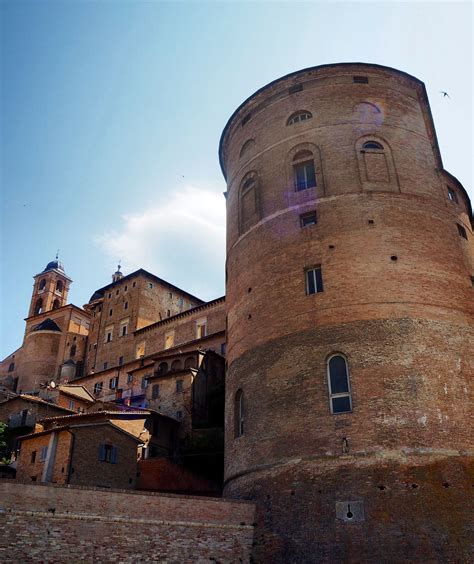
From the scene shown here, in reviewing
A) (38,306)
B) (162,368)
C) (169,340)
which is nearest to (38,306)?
→ (38,306)

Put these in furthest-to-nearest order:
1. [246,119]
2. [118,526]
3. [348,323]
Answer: [246,119], [348,323], [118,526]

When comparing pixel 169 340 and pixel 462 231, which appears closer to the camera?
pixel 462 231

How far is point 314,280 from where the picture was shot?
18219 millimetres

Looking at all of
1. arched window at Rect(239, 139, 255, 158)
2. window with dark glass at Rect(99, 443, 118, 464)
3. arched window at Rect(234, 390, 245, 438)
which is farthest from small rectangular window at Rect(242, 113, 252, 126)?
window with dark glass at Rect(99, 443, 118, 464)

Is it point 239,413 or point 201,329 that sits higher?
point 201,329

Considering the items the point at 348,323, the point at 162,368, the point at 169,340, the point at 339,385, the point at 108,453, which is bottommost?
the point at 108,453

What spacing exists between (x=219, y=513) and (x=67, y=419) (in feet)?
43.2

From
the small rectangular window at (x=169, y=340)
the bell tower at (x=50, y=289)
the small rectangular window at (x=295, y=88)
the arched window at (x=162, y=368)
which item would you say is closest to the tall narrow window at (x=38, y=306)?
the bell tower at (x=50, y=289)

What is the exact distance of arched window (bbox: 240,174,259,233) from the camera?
21.3 metres

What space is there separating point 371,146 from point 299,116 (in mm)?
3079

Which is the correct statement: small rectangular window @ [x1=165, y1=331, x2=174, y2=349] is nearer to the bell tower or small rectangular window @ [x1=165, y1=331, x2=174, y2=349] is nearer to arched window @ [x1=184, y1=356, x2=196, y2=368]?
arched window @ [x1=184, y1=356, x2=196, y2=368]

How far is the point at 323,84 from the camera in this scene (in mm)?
21531

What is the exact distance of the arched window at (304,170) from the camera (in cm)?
2019

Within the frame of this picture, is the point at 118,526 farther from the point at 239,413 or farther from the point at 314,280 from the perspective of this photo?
the point at 314,280
